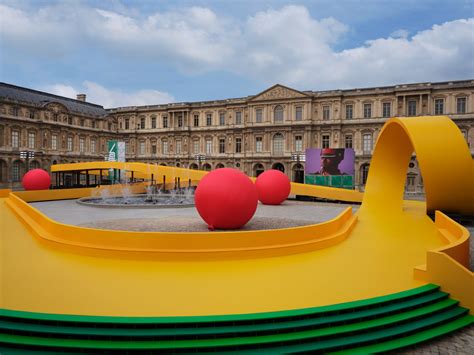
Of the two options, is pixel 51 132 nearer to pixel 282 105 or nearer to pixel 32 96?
pixel 32 96

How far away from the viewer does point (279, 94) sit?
170 ft

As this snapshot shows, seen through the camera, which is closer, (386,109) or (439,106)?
(439,106)

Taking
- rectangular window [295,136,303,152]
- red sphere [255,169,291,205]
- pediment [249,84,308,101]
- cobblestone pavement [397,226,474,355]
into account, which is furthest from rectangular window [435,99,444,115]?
cobblestone pavement [397,226,474,355]

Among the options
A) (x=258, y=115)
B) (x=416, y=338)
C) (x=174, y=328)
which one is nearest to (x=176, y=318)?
(x=174, y=328)

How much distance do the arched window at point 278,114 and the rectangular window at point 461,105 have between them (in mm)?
22755

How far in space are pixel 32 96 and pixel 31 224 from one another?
151 feet

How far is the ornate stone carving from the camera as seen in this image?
51.1m

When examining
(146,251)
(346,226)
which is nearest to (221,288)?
(146,251)

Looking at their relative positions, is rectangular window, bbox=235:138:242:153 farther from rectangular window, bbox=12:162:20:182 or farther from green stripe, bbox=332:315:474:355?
green stripe, bbox=332:315:474:355

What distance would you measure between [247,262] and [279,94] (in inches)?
1828

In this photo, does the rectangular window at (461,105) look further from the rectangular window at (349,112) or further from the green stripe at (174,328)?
the green stripe at (174,328)

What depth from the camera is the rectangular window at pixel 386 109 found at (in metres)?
47.4

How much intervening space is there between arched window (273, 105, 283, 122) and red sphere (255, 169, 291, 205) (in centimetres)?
3083

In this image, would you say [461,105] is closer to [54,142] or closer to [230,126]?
[230,126]
